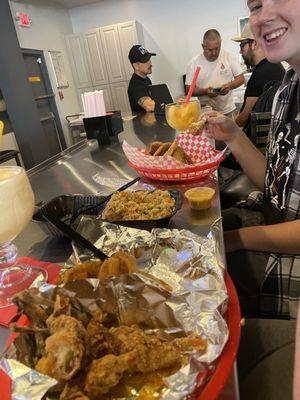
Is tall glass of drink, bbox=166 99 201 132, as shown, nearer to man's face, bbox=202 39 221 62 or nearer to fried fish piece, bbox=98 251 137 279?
fried fish piece, bbox=98 251 137 279

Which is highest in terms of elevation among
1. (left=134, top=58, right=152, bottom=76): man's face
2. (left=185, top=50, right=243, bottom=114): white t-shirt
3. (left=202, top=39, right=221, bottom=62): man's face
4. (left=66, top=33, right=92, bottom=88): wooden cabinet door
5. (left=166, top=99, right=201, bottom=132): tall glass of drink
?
(left=66, top=33, right=92, bottom=88): wooden cabinet door

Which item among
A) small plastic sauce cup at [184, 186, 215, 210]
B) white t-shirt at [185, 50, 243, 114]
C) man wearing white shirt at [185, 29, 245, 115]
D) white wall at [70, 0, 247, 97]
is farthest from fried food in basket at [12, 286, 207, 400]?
white wall at [70, 0, 247, 97]

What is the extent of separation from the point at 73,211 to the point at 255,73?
267 centimetres

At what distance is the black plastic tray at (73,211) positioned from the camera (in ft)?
2.99

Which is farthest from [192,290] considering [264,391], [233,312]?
[264,391]

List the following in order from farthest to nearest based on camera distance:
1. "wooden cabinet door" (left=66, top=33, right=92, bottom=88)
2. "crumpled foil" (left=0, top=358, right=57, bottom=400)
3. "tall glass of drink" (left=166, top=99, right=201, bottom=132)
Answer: "wooden cabinet door" (left=66, top=33, right=92, bottom=88)
"tall glass of drink" (left=166, top=99, right=201, bottom=132)
"crumpled foil" (left=0, top=358, right=57, bottom=400)

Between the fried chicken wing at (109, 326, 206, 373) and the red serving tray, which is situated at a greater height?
the fried chicken wing at (109, 326, 206, 373)

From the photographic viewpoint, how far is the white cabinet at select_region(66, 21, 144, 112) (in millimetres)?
7062

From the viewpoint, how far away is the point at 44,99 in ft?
22.2

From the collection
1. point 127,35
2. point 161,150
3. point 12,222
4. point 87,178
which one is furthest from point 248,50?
point 127,35

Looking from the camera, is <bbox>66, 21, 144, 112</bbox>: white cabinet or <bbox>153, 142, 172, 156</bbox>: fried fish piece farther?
<bbox>66, 21, 144, 112</bbox>: white cabinet

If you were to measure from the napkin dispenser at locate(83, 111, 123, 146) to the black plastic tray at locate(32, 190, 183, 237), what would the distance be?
133 cm

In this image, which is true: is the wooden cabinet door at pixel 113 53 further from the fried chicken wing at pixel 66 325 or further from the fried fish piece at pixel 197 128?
the fried chicken wing at pixel 66 325

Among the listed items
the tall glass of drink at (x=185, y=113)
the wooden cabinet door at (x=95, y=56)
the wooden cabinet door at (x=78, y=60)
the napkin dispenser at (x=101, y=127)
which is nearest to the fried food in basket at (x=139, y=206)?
the tall glass of drink at (x=185, y=113)
